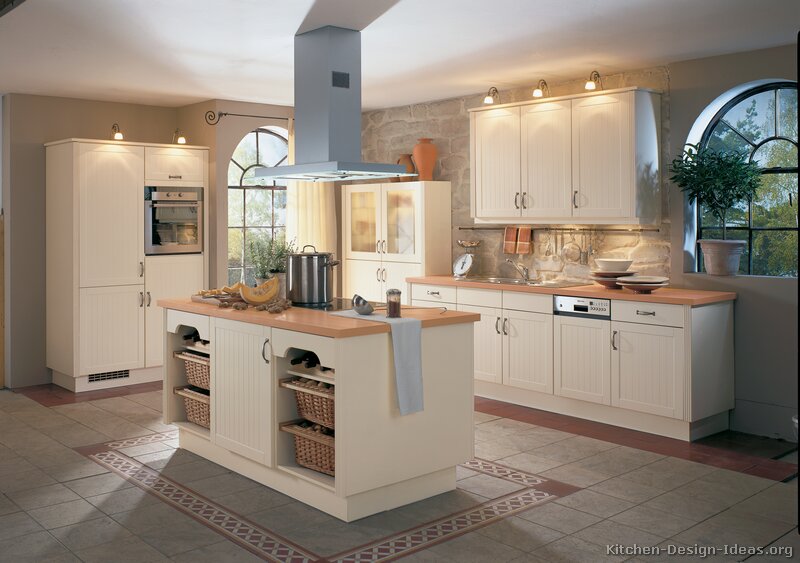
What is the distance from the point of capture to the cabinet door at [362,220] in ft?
25.0

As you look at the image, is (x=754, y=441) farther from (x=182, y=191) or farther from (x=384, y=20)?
(x=182, y=191)

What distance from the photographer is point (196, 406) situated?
503 centimetres

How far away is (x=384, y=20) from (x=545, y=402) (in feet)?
10.1

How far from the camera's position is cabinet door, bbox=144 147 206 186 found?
7156mm

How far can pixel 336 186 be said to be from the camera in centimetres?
848

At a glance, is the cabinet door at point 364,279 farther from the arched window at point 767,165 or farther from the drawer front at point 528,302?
the arched window at point 767,165

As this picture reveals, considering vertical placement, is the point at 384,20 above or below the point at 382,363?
above

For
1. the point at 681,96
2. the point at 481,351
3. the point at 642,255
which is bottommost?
the point at 481,351

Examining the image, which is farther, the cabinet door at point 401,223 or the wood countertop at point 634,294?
the cabinet door at point 401,223

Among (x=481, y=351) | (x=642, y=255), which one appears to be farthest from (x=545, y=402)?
(x=642, y=255)

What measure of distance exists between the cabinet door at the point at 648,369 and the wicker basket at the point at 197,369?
272 cm

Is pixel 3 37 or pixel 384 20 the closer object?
pixel 384 20

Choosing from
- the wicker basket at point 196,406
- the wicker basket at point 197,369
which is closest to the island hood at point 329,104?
the wicker basket at point 197,369

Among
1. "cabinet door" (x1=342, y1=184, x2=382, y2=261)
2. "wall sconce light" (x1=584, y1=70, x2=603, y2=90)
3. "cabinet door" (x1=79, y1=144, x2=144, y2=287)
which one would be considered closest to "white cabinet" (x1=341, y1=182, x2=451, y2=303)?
"cabinet door" (x1=342, y1=184, x2=382, y2=261)
